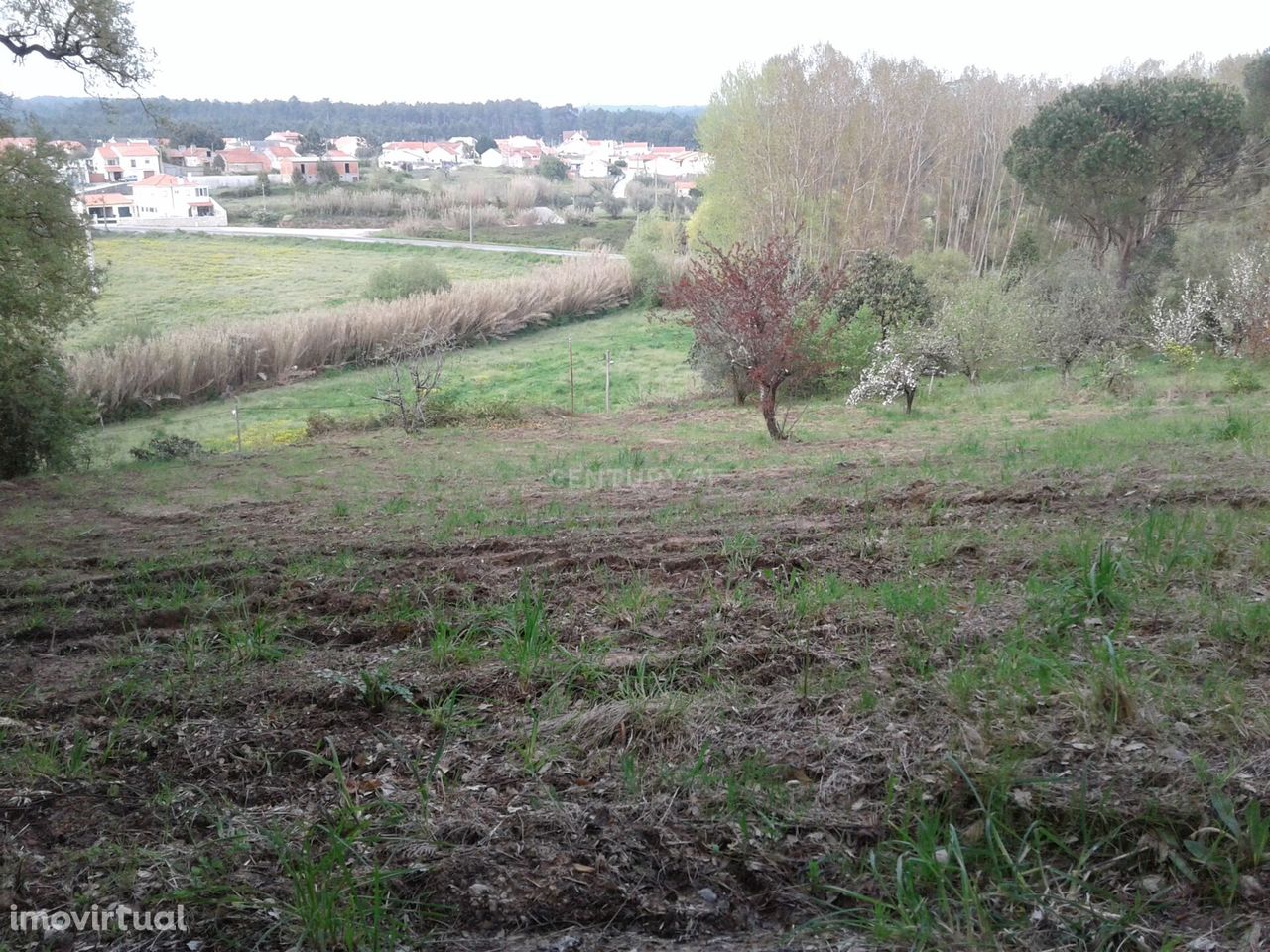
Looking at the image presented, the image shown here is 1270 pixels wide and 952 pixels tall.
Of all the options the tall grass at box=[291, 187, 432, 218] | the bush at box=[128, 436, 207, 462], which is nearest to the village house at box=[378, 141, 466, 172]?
the tall grass at box=[291, 187, 432, 218]

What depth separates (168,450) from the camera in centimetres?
1978

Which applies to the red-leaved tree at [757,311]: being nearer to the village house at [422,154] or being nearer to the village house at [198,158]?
the village house at [198,158]

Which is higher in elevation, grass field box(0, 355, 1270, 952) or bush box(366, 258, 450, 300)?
bush box(366, 258, 450, 300)

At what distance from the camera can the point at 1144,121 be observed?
3312 centimetres

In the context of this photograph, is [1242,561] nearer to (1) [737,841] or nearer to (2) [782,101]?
(1) [737,841]

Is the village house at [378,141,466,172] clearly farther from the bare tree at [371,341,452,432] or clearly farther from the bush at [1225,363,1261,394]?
the bush at [1225,363,1261,394]

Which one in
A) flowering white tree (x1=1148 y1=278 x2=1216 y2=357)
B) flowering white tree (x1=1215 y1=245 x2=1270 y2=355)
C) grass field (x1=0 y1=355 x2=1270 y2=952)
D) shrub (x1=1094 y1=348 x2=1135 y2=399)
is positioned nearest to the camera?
grass field (x1=0 y1=355 x2=1270 y2=952)

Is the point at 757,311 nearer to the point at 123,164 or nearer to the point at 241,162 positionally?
the point at 123,164

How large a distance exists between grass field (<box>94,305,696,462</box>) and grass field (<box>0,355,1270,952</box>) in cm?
1846

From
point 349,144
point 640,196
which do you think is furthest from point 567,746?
point 349,144

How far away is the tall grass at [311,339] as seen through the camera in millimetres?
31500

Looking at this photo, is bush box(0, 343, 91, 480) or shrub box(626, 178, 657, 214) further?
→ shrub box(626, 178, 657, 214)

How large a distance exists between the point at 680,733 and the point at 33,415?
18.7m

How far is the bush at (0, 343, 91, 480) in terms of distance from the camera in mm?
17656
